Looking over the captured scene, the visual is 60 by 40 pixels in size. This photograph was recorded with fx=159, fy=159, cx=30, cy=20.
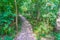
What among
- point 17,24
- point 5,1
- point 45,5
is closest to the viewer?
point 5,1

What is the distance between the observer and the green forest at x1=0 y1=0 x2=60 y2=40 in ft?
19.1

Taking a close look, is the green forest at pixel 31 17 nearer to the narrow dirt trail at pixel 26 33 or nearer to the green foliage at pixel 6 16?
the green foliage at pixel 6 16

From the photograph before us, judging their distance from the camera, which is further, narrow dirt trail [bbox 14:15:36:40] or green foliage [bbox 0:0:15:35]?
green foliage [bbox 0:0:15:35]

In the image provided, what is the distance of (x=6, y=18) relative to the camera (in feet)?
19.4

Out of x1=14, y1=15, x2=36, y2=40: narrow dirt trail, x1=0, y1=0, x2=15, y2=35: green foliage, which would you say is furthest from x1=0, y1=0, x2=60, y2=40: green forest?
x1=14, y1=15, x2=36, y2=40: narrow dirt trail

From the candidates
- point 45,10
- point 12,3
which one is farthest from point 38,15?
point 12,3

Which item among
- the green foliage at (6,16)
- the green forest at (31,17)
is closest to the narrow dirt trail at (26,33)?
the green forest at (31,17)

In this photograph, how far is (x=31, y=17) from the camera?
710 cm

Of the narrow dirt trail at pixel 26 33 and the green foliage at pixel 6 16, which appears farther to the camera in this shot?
the green foliage at pixel 6 16

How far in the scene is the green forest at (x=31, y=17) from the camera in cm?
581

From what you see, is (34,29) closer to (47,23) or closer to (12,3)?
(47,23)

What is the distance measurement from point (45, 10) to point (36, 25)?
739 millimetres

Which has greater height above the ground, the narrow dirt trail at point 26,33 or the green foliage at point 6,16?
the green foliage at point 6,16

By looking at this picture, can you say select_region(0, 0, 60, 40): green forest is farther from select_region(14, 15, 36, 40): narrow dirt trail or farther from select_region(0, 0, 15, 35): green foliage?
select_region(14, 15, 36, 40): narrow dirt trail
